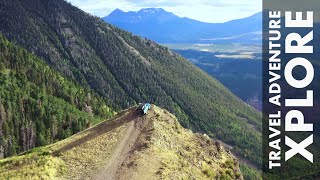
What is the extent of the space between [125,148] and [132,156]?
3.92 meters

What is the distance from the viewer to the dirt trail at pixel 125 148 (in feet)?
252

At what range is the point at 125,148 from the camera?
86062 millimetres

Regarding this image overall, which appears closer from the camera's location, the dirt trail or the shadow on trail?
the dirt trail

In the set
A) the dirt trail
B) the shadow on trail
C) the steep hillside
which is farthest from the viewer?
the shadow on trail

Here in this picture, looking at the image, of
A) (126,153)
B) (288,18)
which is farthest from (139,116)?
(288,18)

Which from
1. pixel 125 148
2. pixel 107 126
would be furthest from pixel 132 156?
pixel 107 126

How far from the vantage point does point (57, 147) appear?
296ft

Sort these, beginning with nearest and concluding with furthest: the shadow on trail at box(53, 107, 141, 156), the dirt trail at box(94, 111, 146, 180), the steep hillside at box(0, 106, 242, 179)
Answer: the dirt trail at box(94, 111, 146, 180) < the steep hillside at box(0, 106, 242, 179) < the shadow on trail at box(53, 107, 141, 156)

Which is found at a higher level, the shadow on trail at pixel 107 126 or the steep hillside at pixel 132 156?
the shadow on trail at pixel 107 126

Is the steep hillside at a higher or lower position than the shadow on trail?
lower

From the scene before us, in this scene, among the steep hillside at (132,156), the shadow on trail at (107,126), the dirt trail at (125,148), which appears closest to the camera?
the dirt trail at (125,148)

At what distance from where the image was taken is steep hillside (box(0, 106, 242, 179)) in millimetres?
78500

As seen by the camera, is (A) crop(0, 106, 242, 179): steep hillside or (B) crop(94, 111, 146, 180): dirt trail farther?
(A) crop(0, 106, 242, 179): steep hillside

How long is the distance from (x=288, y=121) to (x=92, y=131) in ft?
136
